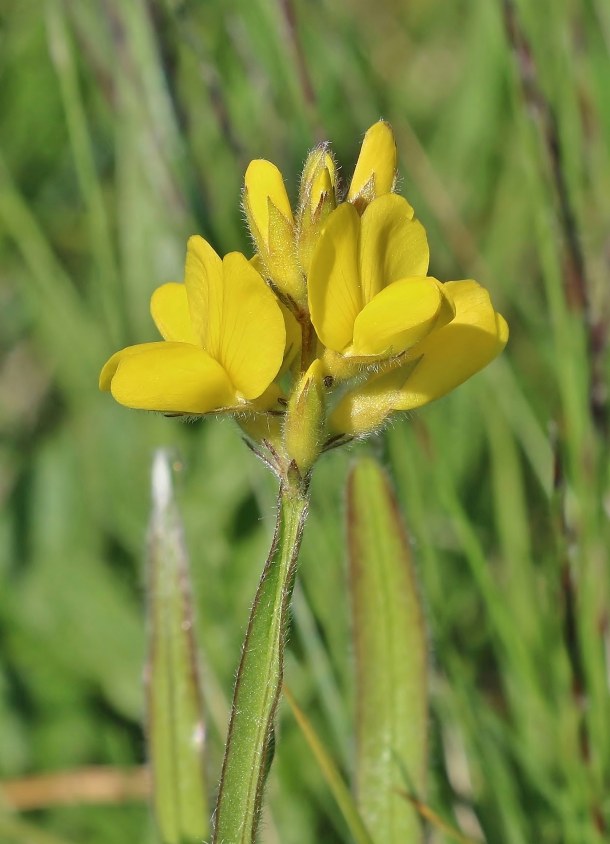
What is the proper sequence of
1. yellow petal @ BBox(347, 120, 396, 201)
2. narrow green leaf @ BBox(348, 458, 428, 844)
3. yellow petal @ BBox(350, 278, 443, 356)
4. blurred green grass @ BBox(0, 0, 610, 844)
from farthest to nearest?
blurred green grass @ BBox(0, 0, 610, 844), narrow green leaf @ BBox(348, 458, 428, 844), yellow petal @ BBox(347, 120, 396, 201), yellow petal @ BBox(350, 278, 443, 356)

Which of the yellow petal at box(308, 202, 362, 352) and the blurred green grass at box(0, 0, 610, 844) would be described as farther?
the blurred green grass at box(0, 0, 610, 844)

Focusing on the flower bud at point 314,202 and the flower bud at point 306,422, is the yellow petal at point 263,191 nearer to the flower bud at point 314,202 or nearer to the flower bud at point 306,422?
the flower bud at point 314,202

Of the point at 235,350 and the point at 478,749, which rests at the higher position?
the point at 235,350

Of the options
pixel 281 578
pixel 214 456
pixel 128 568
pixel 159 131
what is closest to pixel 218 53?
pixel 159 131

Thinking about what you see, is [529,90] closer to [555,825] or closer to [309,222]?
[309,222]

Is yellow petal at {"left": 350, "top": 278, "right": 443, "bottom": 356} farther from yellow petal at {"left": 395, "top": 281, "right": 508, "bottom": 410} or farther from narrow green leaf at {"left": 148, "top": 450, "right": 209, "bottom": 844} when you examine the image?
narrow green leaf at {"left": 148, "top": 450, "right": 209, "bottom": 844}

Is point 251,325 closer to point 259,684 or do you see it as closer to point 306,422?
point 306,422

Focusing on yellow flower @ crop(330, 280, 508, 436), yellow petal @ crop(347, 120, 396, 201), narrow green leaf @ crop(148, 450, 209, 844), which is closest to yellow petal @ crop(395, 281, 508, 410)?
yellow flower @ crop(330, 280, 508, 436)
